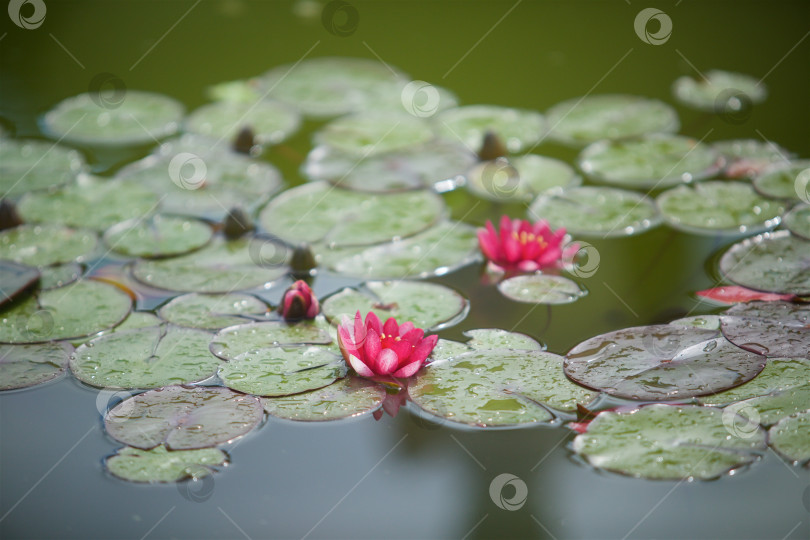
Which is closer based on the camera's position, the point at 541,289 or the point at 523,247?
the point at 541,289

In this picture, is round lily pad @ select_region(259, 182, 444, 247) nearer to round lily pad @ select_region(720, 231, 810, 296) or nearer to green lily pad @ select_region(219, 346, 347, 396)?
green lily pad @ select_region(219, 346, 347, 396)

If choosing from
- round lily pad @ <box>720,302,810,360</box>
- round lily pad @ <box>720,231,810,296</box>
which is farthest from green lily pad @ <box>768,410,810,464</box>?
round lily pad @ <box>720,231,810,296</box>

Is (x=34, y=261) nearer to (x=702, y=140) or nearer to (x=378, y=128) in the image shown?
(x=378, y=128)

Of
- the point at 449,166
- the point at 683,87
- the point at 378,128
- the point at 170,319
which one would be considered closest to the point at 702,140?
the point at 683,87

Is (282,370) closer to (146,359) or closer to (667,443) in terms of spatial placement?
(146,359)

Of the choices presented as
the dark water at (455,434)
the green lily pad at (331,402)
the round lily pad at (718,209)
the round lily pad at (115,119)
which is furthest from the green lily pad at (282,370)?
the round lily pad at (115,119)

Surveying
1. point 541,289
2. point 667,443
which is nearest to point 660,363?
point 667,443

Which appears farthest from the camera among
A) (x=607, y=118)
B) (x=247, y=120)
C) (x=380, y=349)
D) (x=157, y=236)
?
(x=247, y=120)

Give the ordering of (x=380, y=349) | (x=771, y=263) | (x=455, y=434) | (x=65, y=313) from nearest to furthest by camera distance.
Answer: (x=455, y=434), (x=380, y=349), (x=65, y=313), (x=771, y=263)
